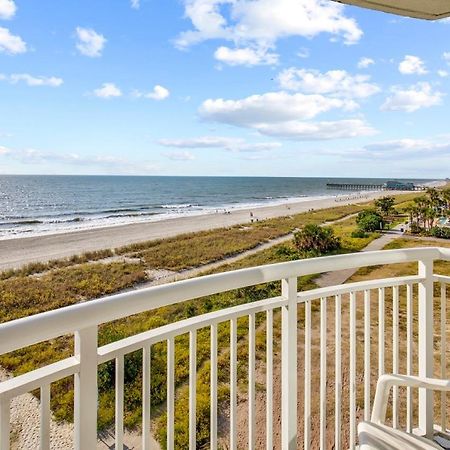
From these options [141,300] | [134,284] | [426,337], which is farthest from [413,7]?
[134,284]

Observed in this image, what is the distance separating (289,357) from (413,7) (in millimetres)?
1399

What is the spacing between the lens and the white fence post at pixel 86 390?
783mm

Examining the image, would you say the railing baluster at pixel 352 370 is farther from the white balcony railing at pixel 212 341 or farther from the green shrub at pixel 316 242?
the green shrub at pixel 316 242

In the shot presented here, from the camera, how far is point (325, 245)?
1322 centimetres

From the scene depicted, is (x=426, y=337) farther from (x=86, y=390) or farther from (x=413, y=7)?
(x=86, y=390)

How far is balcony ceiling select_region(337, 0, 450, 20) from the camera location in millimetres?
1392

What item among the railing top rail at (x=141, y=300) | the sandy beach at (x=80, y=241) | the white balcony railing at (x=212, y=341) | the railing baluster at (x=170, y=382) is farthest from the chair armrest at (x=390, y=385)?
the sandy beach at (x=80, y=241)

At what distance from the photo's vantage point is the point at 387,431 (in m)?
1.14

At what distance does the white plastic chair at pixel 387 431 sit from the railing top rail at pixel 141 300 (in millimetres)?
401

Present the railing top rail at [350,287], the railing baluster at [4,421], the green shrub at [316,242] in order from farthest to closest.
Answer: the green shrub at [316,242] < the railing top rail at [350,287] < the railing baluster at [4,421]

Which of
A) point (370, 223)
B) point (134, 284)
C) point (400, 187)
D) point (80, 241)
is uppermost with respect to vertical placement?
point (400, 187)

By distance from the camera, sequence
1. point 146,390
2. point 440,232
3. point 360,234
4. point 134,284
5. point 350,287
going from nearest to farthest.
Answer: point 146,390, point 350,287, point 134,284, point 440,232, point 360,234

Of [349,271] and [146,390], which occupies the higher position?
[146,390]

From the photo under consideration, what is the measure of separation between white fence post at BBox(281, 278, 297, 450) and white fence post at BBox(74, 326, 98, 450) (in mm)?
635
